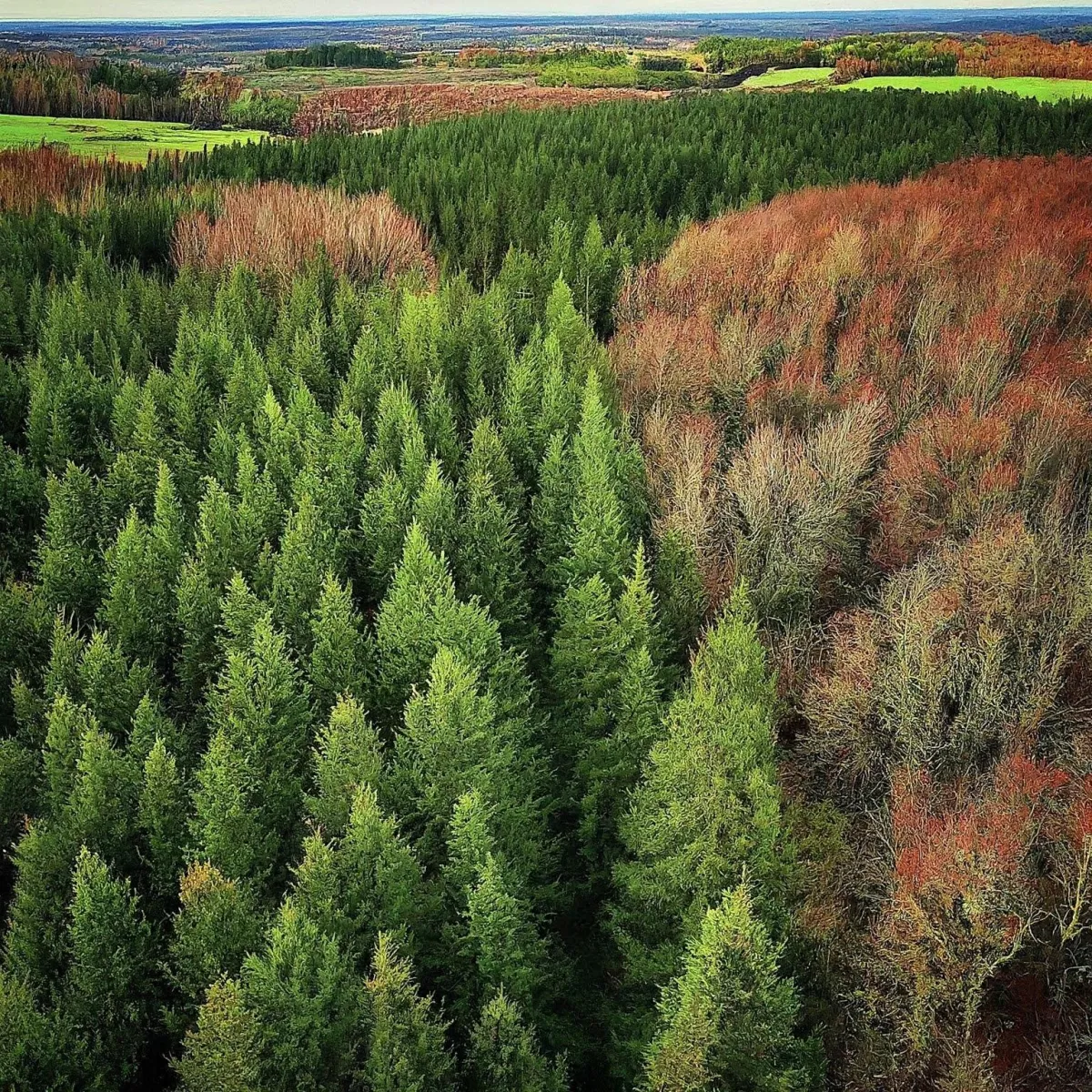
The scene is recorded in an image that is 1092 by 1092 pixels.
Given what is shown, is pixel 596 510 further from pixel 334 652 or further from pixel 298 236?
pixel 298 236

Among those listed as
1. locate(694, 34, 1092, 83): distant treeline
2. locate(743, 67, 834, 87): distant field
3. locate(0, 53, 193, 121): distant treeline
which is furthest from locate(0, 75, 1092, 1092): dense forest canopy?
locate(743, 67, 834, 87): distant field

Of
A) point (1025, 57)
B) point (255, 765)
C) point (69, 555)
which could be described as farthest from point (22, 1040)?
point (1025, 57)

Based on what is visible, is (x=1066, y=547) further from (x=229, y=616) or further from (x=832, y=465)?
(x=229, y=616)

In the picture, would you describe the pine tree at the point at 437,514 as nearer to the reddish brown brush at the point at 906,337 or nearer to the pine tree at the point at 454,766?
the pine tree at the point at 454,766

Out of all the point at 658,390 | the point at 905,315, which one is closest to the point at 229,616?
the point at 658,390

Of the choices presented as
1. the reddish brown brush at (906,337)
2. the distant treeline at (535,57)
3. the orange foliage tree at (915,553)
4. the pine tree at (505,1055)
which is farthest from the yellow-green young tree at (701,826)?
the distant treeline at (535,57)
